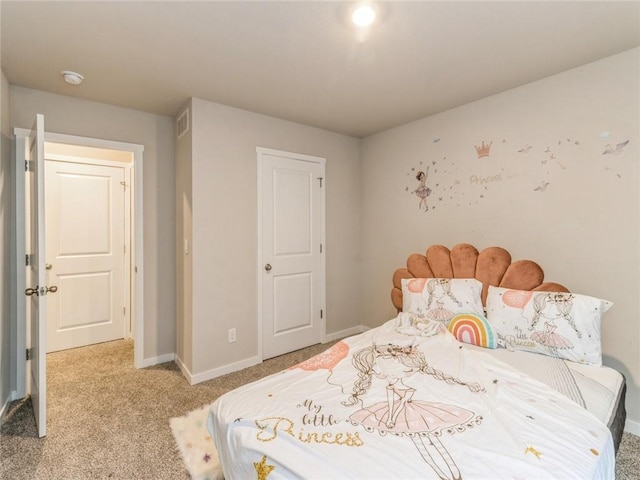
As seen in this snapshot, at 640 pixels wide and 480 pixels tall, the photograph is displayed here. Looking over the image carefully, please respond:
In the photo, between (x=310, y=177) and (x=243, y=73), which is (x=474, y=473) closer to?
(x=243, y=73)

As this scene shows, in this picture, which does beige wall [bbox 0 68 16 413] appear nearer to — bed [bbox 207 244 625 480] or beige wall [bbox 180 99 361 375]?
beige wall [bbox 180 99 361 375]

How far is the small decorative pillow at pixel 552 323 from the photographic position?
1818mm

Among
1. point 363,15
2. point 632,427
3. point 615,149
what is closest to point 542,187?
point 615,149

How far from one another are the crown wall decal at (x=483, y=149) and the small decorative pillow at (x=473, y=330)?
1396 millimetres

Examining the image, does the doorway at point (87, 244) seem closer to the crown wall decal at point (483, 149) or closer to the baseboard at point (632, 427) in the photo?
the crown wall decal at point (483, 149)

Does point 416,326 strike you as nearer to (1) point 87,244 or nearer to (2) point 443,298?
(2) point 443,298

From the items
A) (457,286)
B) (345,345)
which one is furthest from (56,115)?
(457,286)

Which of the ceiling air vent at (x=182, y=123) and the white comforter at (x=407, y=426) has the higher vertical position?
the ceiling air vent at (x=182, y=123)

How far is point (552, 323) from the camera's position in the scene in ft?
6.27

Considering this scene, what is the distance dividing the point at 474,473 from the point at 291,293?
2.50m

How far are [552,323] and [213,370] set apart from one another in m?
2.62

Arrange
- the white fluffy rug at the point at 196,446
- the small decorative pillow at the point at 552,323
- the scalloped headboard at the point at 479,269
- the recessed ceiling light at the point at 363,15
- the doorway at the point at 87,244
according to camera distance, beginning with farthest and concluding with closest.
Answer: the doorway at the point at 87,244
the scalloped headboard at the point at 479,269
the small decorative pillow at the point at 552,323
the white fluffy rug at the point at 196,446
the recessed ceiling light at the point at 363,15

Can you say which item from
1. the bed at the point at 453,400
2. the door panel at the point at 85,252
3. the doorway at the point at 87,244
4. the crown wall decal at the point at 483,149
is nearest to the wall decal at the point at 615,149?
the crown wall decal at the point at 483,149

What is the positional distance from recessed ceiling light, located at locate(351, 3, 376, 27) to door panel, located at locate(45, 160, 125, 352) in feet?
10.9
